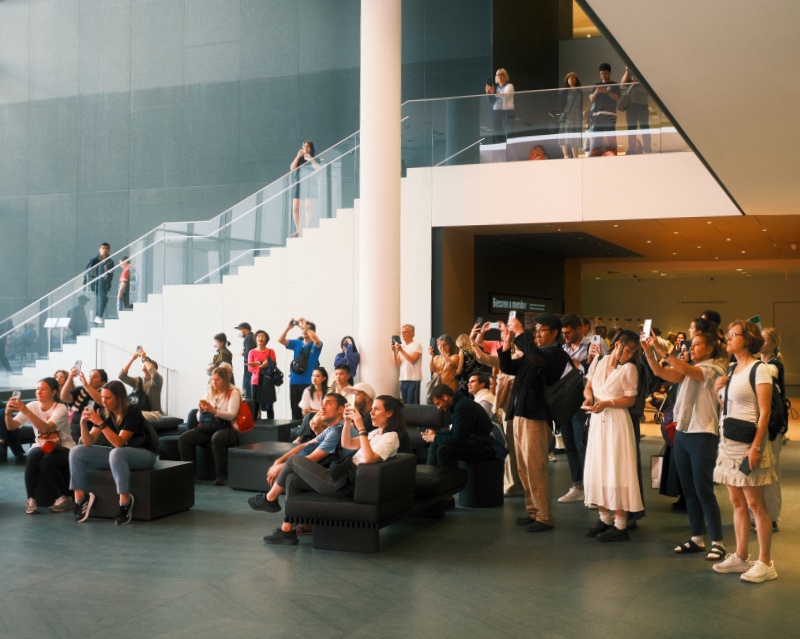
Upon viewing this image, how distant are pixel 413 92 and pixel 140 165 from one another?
675cm

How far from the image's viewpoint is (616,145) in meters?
13.5

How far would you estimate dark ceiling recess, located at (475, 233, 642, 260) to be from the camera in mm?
16172

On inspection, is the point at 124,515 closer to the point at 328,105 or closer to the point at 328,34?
the point at 328,105

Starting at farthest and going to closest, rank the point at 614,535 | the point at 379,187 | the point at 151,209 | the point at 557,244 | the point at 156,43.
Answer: the point at 156,43 < the point at 151,209 < the point at 557,244 < the point at 379,187 < the point at 614,535

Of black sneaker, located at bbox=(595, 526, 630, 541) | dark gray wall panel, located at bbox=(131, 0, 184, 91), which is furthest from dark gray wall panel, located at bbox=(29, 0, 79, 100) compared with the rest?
black sneaker, located at bbox=(595, 526, 630, 541)

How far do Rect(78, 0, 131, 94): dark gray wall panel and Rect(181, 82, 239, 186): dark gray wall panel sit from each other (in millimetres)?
1921

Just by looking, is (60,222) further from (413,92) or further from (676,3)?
(676,3)

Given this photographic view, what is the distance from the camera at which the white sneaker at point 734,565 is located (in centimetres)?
583

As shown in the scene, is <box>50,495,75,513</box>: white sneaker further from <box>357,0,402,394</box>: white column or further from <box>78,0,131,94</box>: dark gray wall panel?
<box>78,0,131,94</box>: dark gray wall panel

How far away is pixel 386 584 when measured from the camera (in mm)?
5613

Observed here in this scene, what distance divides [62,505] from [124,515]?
34.2 inches

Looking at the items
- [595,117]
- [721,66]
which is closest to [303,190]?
[595,117]

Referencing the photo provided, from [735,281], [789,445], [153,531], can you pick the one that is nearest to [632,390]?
[153,531]

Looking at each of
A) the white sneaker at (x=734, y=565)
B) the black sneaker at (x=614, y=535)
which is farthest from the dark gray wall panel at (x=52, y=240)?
the white sneaker at (x=734, y=565)
